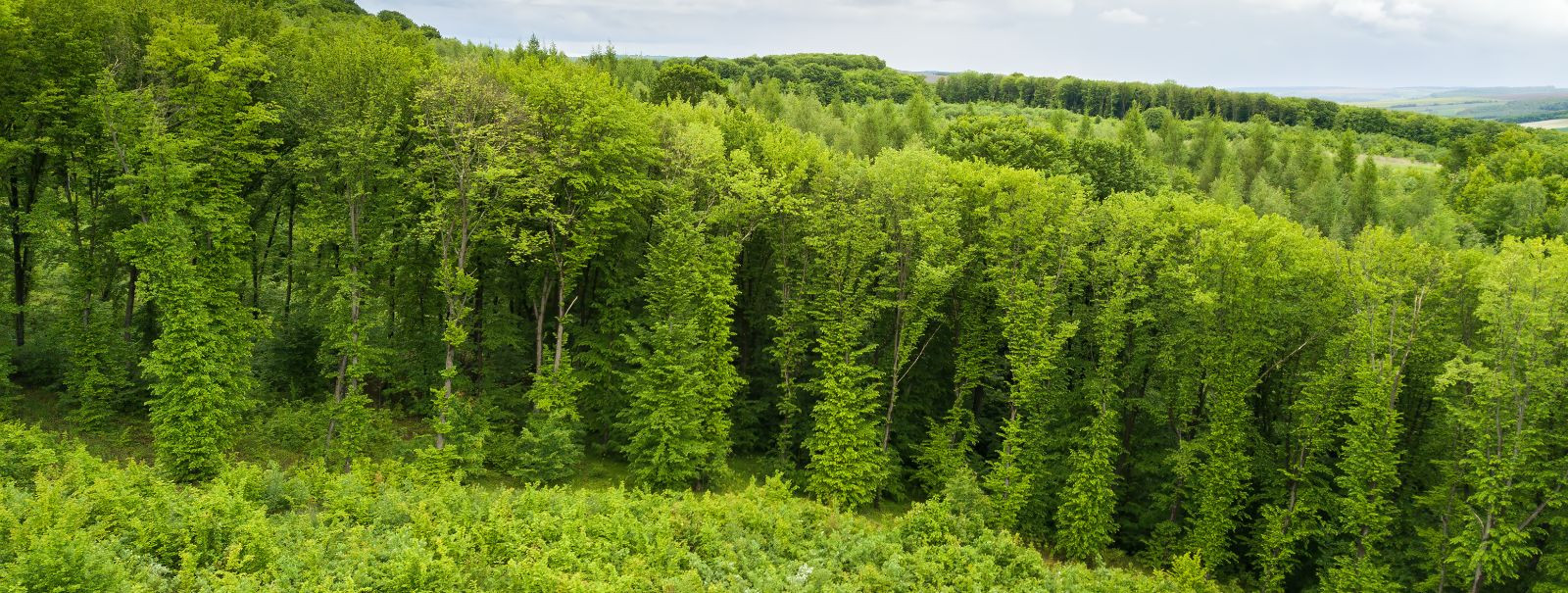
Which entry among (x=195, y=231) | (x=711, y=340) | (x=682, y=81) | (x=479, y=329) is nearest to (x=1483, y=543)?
(x=711, y=340)

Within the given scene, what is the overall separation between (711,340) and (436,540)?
47.2 ft

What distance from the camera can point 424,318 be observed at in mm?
32188

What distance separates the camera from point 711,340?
1134 inches

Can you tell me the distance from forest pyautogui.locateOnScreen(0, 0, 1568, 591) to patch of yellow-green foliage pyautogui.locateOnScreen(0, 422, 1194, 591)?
0.66 ft

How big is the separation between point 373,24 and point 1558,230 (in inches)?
3306

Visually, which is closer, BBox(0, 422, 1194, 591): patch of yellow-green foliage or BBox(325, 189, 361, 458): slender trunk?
BBox(0, 422, 1194, 591): patch of yellow-green foliage

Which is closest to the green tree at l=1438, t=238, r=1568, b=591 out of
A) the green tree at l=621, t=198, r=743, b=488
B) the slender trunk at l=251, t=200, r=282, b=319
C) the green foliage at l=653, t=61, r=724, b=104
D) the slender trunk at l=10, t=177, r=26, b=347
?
the green tree at l=621, t=198, r=743, b=488

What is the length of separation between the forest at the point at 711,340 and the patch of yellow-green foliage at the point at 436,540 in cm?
20

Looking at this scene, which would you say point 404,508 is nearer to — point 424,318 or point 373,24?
point 424,318

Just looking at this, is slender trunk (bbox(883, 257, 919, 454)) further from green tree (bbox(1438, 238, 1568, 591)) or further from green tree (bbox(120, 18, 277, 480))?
green tree (bbox(120, 18, 277, 480))

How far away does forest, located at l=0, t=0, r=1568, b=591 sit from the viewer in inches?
908

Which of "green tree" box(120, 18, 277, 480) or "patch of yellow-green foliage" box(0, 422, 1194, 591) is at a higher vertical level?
"green tree" box(120, 18, 277, 480)

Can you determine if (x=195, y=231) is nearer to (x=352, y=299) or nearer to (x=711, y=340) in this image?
(x=352, y=299)

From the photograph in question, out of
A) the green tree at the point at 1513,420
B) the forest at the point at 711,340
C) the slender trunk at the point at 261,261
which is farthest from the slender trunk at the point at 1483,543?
the slender trunk at the point at 261,261
